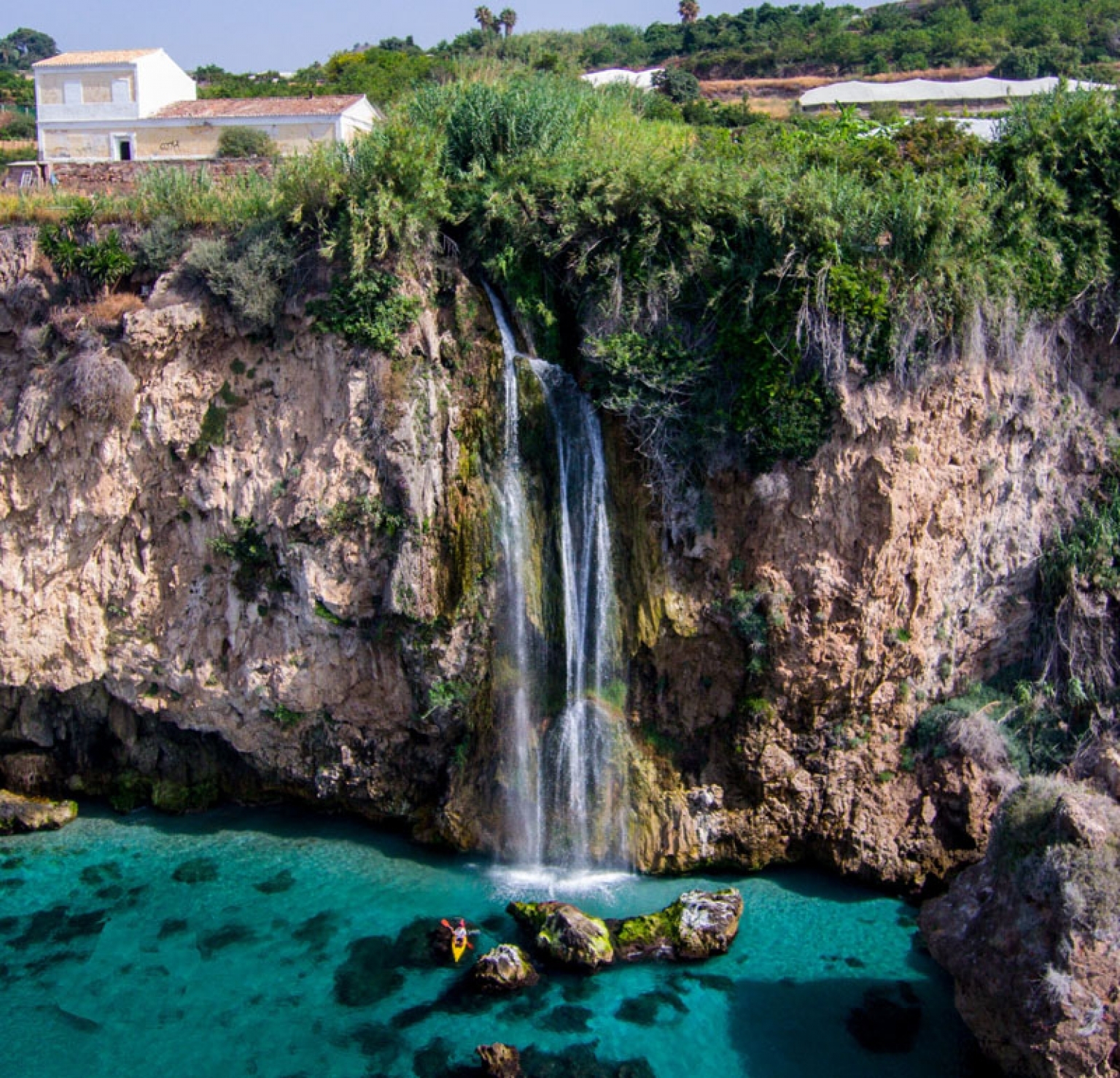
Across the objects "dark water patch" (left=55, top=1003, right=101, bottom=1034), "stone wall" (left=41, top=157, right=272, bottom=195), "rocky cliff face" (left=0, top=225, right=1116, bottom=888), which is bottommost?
"dark water patch" (left=55, top=1003, right=101, bottom=1034)

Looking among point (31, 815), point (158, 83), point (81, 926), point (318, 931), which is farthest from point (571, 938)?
point (158, 83)

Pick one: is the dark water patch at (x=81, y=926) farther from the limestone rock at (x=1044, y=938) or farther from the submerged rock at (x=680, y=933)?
the limestone rock at (x=1044, y=938)

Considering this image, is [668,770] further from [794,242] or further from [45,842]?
[45,842]

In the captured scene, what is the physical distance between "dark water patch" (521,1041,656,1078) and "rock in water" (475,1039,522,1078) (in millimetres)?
177

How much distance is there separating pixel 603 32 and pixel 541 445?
4125cm

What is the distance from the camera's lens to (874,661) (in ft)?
50.4

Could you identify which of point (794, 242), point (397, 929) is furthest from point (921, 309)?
point (397, 929)

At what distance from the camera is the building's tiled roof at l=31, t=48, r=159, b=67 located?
2628 cm

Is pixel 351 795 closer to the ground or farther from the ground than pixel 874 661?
closer to the ground

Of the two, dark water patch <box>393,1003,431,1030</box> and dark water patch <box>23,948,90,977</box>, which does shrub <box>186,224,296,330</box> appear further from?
dark water patch <box>393,1003,431,1030</box>

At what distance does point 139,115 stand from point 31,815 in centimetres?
1781

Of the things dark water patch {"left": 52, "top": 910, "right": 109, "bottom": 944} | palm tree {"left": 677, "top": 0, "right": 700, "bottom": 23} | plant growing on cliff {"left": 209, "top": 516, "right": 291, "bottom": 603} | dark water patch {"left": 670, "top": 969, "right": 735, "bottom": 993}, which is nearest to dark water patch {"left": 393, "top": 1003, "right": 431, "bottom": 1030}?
dark water patch {"left": 670, "top": 969, "right": 735, "bottom": 993}

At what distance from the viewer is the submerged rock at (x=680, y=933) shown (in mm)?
13906

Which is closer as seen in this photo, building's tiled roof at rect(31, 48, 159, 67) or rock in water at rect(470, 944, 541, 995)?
rock in water at rect(470, 944, 541, 995)
